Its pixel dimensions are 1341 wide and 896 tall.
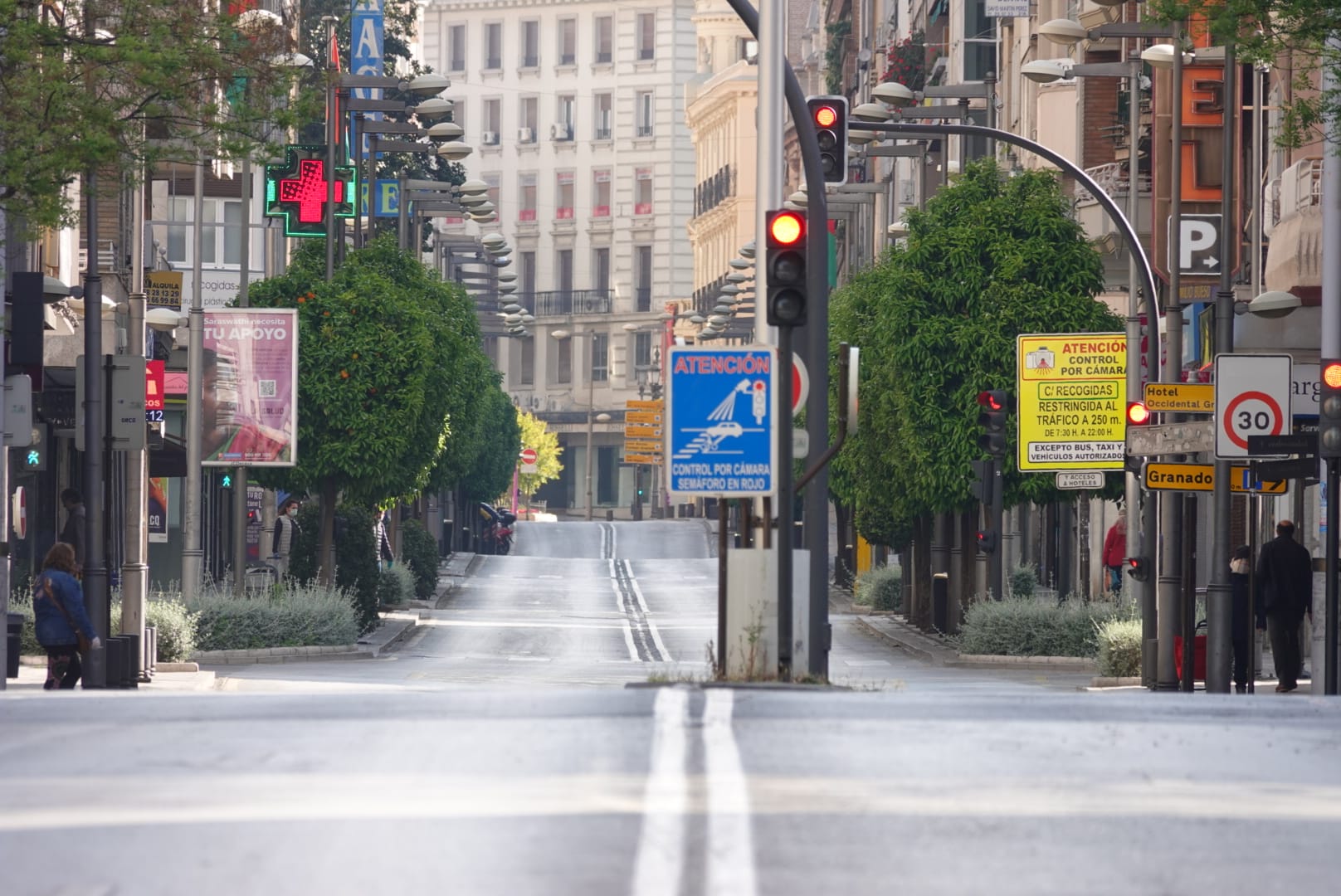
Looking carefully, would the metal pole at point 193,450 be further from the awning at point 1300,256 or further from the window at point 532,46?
the window at point 532,46

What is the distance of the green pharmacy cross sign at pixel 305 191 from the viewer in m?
46.7

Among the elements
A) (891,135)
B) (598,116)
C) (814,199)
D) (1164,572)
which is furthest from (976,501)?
(598,116)

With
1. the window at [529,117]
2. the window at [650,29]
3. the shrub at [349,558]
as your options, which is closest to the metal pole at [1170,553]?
the shrub at [349,558]

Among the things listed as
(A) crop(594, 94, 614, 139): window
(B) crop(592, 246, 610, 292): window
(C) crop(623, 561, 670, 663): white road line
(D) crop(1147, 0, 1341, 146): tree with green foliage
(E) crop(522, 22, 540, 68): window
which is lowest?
(C) crop(623, 561, 670, 663): white road line

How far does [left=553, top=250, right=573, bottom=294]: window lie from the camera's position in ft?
433

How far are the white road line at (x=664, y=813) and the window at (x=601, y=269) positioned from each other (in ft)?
391

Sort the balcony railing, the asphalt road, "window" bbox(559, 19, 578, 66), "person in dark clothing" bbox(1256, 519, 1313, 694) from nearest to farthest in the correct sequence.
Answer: the asphalt road → "person in dark clothing" bbox(1256, 519, 1313, 694) → the balcony railing → "window" bbox(559, 19, 578, 66)

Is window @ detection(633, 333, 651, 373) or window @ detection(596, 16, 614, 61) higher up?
window @ detection(596, 16, 614, 61)

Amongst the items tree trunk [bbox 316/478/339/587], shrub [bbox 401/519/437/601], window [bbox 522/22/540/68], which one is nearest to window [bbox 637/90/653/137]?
window [bbox 522/22/540/68]

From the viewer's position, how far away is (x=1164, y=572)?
27.8 m

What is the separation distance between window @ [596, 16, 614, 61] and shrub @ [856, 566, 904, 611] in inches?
3101

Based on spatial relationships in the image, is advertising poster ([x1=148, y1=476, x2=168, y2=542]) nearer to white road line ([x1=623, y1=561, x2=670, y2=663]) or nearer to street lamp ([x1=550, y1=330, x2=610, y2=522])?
white road line ([x1=623, y1=561, x2=670, y2=663])

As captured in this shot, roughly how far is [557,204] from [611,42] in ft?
27.3

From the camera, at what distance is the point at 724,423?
1650 cm
